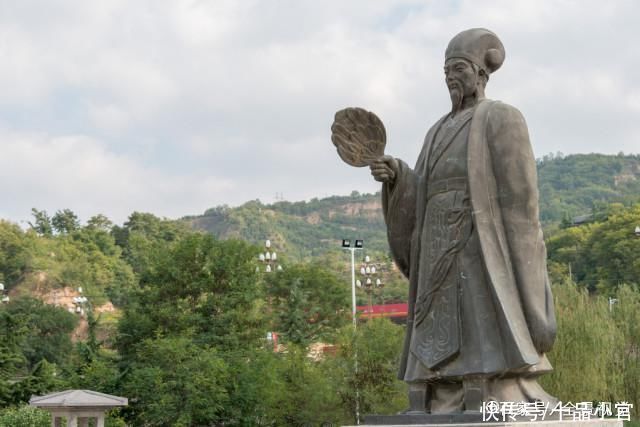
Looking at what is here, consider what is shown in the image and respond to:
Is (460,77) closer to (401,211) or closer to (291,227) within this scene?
(401,211)

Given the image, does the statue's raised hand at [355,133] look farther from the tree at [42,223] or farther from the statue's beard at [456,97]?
the tree at [42,223]

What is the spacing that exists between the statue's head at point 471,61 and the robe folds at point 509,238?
225 mm

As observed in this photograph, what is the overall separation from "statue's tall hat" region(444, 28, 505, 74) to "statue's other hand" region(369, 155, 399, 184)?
1.21m

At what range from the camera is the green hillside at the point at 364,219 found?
152 meters

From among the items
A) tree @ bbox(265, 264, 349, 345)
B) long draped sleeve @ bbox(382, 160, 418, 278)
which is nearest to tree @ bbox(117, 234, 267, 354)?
tree @ bbox(265, 264, 349, 345)

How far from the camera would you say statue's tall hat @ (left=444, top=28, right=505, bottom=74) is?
1140cm

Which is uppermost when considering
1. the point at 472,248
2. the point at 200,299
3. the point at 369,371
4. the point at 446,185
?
the point at 200,299

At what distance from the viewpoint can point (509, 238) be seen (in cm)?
1101

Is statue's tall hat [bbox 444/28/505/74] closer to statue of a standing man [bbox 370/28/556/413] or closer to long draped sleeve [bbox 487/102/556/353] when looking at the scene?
statue of a standing man [bbox 370/28/556/413]

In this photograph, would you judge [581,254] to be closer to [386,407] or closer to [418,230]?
[386,407]

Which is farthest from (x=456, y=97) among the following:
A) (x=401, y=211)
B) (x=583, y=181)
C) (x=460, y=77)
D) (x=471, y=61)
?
(x=583, y=181)

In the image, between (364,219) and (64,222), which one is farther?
(364,219)

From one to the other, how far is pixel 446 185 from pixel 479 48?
1.43m

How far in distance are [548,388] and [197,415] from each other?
10.4 meters
